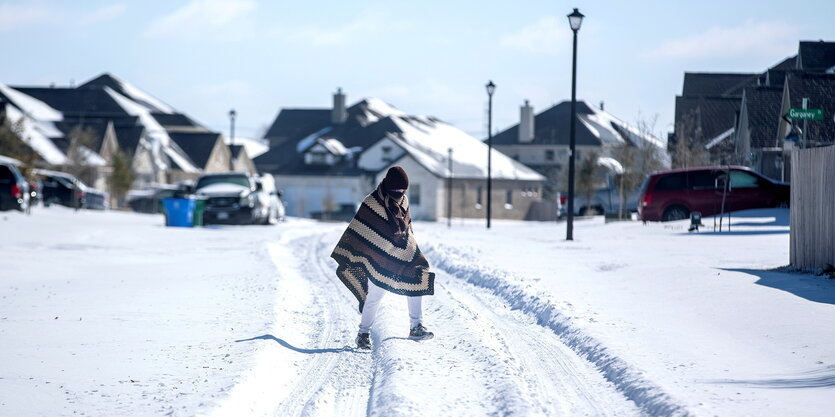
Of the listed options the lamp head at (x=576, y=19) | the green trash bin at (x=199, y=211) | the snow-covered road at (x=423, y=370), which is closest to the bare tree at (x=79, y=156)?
the green trash bin at (x=199, y=211)

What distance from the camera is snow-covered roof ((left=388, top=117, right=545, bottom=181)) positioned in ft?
240

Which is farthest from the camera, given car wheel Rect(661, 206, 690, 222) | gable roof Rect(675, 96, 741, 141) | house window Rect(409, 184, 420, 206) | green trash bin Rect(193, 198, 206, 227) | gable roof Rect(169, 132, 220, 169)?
gable roof Rect(169, 132, 220, 169)

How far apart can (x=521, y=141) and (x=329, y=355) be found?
82.7 m

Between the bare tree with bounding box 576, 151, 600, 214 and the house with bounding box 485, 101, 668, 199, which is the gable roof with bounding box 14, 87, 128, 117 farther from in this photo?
the bare tree with bounding box 576, 151, 600, 214

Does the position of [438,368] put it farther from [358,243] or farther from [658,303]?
[658,303]

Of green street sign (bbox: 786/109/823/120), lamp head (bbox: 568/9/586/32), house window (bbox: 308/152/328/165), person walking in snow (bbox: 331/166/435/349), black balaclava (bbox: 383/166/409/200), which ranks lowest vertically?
person walking in snow (bbox: 331/166/435/349)

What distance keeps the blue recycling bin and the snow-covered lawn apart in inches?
529

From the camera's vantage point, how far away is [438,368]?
8.82 metres

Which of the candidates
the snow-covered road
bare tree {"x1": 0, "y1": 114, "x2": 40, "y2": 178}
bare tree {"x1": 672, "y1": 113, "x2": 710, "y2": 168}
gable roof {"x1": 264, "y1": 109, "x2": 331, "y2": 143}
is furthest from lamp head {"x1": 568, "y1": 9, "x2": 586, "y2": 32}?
gable roof {"x1": 264, "y1": 109, "x2": 331, "y2": 143}

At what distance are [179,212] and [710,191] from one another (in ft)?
52.2

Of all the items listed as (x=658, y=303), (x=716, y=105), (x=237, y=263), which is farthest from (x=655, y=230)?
(x=716, y=105)

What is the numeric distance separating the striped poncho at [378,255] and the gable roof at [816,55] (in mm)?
33544

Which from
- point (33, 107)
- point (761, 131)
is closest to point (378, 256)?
point (761, 131)

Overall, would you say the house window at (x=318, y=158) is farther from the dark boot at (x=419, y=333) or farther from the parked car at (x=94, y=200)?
the dark boot at (x=419, y=333)
